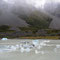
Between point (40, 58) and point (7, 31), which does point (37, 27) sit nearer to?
point (7, 31)

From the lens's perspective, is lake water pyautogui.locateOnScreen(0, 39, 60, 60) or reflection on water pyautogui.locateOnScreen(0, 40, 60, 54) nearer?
lake water pyautogui.locateOnScreen(0, 39, 60, 60)

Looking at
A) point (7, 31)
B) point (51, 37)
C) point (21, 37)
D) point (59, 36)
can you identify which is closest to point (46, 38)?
point (51, 37)

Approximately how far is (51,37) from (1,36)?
5.01 meters

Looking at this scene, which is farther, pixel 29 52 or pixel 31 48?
pixel 31 48

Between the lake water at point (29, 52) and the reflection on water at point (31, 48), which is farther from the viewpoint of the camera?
the reflection on water at point (31, 48)

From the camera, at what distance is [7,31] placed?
13.6 m

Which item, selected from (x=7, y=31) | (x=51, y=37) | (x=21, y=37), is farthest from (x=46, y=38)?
(x=7, y=31)

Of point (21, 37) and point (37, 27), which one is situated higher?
point (37, 27)

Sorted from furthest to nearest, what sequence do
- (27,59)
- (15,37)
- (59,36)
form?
1. (59,36)
2. (15,37)
3. (27,59)

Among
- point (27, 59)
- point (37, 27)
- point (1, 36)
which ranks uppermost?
point (37, 27)

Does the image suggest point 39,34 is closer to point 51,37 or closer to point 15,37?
point 51,37

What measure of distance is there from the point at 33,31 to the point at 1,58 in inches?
379

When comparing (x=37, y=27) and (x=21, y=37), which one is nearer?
(x=21, y=37)

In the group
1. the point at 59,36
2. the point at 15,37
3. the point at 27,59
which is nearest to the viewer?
the point at 27,59
